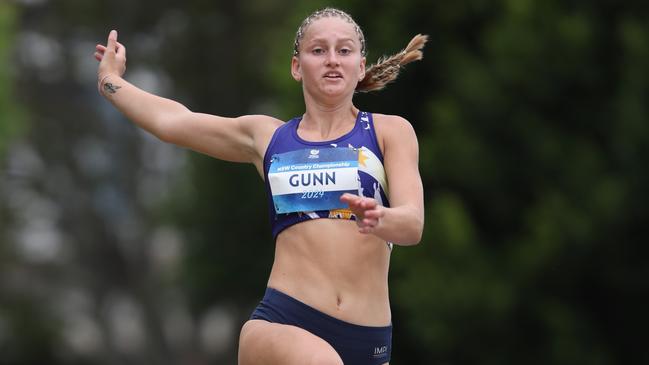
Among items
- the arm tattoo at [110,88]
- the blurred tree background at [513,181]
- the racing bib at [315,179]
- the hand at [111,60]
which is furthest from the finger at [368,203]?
the blurred tree background at [513,181]

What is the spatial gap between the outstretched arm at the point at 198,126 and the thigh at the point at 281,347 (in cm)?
87

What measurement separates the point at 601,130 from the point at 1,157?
35.5 feet

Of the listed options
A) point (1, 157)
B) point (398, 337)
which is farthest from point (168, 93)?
point (398, 337)

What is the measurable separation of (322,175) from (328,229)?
0.25 m

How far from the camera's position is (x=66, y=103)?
32.2 metres

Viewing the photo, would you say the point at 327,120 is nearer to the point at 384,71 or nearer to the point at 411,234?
the point at 384,71

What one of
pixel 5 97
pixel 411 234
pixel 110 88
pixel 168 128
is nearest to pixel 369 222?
pixel 411 234

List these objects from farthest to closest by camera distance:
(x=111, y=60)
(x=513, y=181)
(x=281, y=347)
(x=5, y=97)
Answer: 1. (x=5, y=97)
2. (x=513, y=181)
3. (x=111, y=60)
4. (x=281, y=347)

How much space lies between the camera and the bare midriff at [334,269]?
632 centimetres

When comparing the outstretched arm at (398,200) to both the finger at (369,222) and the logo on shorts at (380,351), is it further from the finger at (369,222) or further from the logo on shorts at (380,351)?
the logo on shorts at (380,351)

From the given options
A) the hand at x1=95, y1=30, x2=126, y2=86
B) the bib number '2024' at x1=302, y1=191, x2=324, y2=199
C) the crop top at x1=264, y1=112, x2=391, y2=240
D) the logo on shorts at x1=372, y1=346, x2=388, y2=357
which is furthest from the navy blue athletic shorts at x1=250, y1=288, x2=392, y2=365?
the hand at x1=95, y1=30, x2=126, y2=86

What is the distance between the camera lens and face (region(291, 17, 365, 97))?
21.2 ft

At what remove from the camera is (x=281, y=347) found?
20.2 feet

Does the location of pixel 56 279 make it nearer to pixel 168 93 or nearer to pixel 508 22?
pixel 168 93
